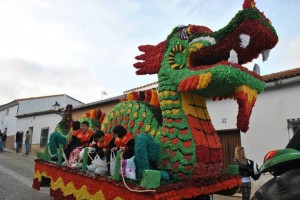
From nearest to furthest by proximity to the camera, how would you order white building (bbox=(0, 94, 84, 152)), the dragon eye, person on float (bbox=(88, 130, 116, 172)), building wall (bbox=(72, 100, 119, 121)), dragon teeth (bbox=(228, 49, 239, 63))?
dragon teeth (bbox=(228, 49, 239, 63))
the dragon eye
person on float (bbox=(88, 130, 116, 172))
building wall (bbox=(72, 100, 119, 121))
white building (bbox=(0, 94, 84, 152))

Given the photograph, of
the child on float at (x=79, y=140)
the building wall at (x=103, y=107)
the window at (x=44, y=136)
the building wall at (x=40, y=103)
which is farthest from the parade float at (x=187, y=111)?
the building wall at (x=40, y=103)

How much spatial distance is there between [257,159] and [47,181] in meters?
5.70

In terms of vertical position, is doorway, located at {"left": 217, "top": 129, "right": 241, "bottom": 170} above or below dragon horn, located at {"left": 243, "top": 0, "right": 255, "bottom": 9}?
below

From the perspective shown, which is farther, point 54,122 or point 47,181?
point 54,122

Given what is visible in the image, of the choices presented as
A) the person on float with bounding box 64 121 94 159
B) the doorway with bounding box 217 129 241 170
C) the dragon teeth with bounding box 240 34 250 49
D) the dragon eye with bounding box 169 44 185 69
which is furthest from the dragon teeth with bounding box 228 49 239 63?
the doorway with bounding box 217 129 241 170

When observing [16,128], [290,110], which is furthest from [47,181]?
[16,128]

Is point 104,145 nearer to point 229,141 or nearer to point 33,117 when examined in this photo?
point 229,141

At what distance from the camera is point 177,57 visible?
427 centimetres

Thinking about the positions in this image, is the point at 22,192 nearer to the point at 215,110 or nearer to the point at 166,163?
the point at 166,163

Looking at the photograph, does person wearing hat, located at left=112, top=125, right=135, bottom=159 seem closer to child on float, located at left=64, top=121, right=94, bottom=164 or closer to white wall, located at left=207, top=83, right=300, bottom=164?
child on float, located at left=64, top=121, right=94, bottom=164

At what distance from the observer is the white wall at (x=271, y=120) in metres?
7.97

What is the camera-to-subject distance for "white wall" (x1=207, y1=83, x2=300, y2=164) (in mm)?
7973

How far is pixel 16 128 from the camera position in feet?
80.4

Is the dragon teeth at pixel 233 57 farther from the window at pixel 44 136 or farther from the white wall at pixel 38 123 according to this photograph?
the window at pixel 44 136
